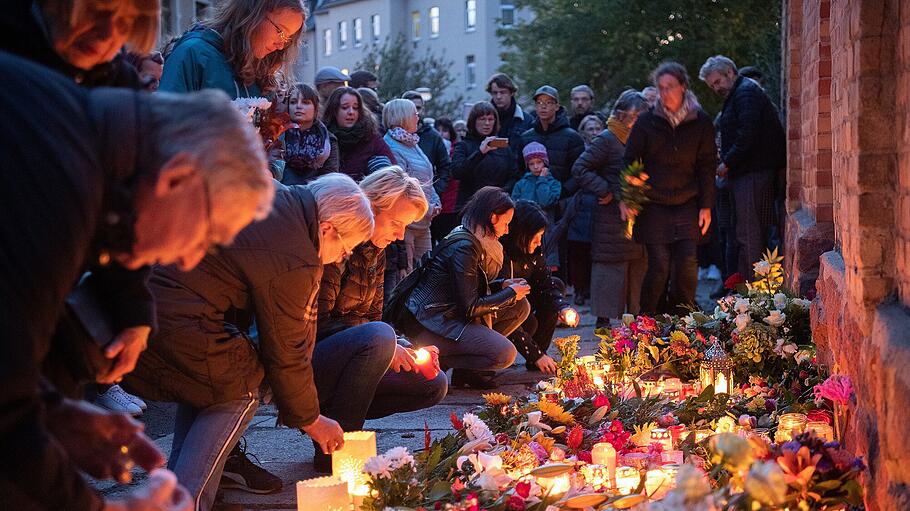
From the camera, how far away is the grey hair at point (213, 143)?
1651mm

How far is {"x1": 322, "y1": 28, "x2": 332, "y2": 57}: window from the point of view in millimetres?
54519

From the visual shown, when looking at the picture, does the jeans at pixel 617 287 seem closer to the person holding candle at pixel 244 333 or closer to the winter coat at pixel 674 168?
the winter coat at pixel 674 168

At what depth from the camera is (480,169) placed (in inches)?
387

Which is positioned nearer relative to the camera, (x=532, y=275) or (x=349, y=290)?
(x=349, y=290)

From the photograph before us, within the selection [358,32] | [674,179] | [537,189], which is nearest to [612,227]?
[674,179]

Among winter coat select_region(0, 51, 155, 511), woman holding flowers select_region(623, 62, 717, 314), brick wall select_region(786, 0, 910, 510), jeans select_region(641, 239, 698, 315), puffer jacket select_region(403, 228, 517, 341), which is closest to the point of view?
winter coat select_region(0, 51, 155, 511)

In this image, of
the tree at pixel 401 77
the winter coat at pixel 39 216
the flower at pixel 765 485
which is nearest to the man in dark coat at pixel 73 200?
the winter coat at pixel 39 216

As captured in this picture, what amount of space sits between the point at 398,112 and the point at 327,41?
47.2 metres

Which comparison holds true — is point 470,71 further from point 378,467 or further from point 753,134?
point 378,467

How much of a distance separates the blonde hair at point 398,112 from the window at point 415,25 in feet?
137

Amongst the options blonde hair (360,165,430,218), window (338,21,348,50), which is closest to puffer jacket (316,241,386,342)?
blonde hair (360,165,430,218)

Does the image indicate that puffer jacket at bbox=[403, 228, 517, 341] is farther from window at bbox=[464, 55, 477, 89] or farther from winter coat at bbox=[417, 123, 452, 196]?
window at bbox=[464, 55, 477, 89]

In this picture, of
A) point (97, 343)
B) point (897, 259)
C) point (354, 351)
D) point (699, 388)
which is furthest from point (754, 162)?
point (97, 343)

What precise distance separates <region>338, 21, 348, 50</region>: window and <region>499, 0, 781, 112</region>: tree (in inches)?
1252
